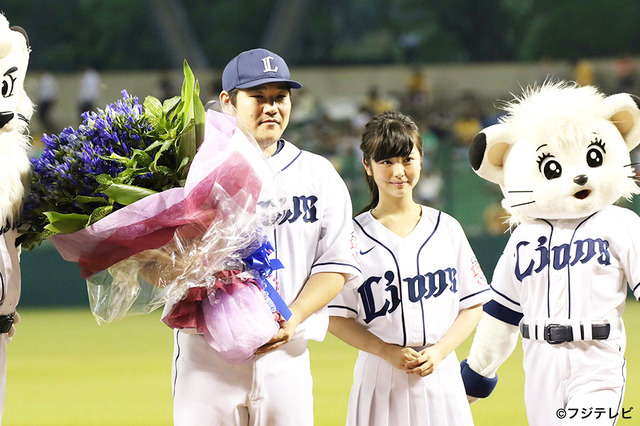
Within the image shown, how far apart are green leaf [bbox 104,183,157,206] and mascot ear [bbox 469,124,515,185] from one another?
6.03ft

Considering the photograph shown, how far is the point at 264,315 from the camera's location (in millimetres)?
2932

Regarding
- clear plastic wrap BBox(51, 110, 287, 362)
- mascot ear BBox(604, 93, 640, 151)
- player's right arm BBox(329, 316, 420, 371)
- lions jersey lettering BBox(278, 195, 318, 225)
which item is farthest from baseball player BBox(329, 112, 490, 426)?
mascot ear BBox(604, 93, 640, 151)

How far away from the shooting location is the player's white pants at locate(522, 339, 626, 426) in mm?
3672

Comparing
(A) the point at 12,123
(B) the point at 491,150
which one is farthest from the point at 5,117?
(B) the point at 491,150

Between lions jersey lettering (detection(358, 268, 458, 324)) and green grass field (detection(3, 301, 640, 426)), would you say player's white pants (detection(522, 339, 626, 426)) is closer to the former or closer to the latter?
lions jersey lettering (detection(358, 268, 458, 324))

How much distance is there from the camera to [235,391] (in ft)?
10.3

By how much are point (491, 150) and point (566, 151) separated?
35 cm

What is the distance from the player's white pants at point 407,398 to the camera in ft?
11.7

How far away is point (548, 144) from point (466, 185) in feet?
27.4

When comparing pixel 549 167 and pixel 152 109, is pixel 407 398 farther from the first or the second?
pixel 152 109

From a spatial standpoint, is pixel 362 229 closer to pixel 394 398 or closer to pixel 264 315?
pixel 394 398

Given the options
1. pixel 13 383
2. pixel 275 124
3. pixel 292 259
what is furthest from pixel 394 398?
pixel 13 383

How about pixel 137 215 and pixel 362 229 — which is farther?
pixel 362 229

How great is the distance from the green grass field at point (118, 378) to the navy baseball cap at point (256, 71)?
3460 millimetres
